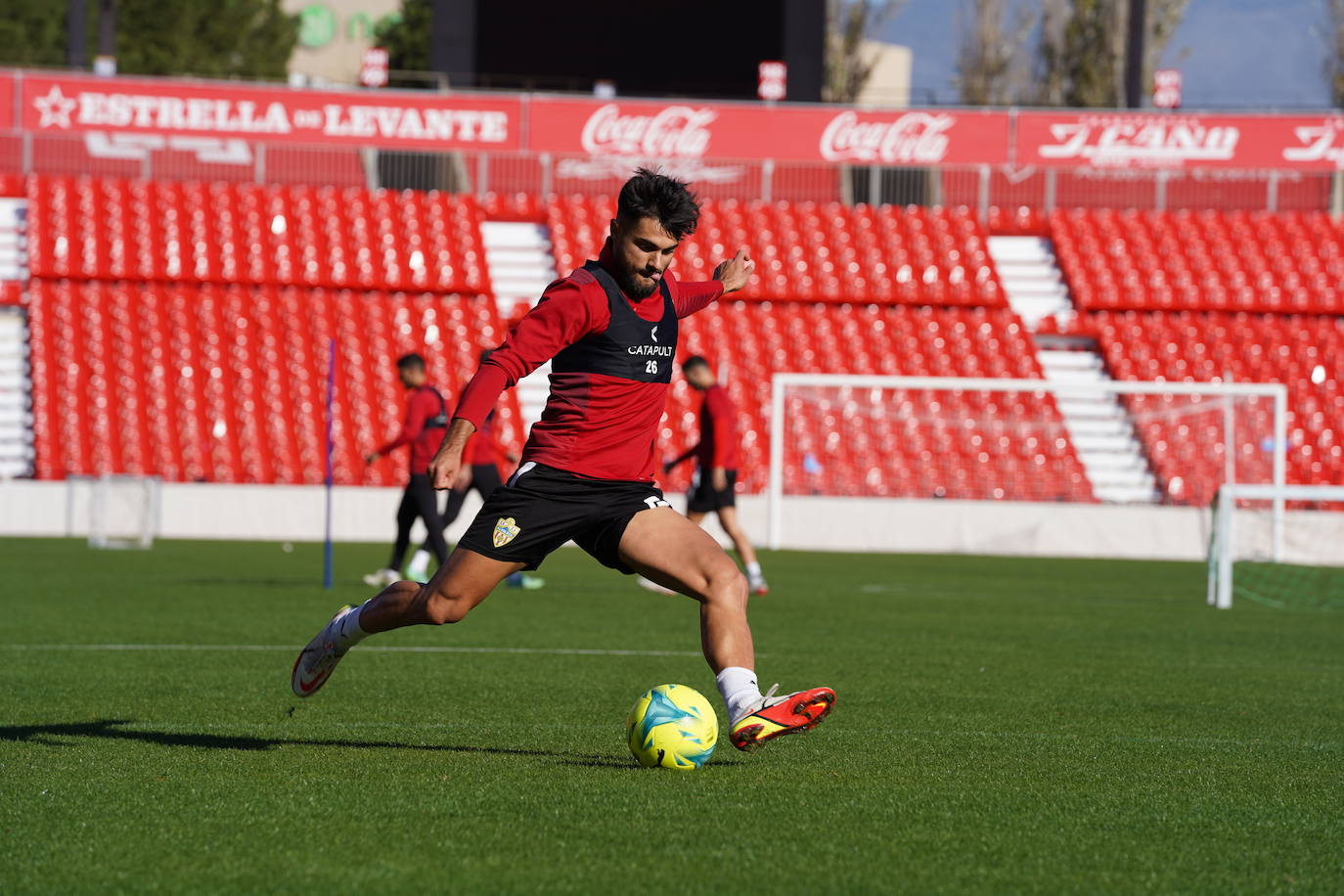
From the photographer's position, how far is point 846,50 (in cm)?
5388

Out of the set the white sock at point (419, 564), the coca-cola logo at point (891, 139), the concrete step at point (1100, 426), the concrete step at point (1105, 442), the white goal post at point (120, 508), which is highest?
the coca-cola logo at point (891, 139)

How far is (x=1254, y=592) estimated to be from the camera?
19.9m

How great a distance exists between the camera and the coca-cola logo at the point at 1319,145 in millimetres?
31578

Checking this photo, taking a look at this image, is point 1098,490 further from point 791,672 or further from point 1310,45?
point 1310,45

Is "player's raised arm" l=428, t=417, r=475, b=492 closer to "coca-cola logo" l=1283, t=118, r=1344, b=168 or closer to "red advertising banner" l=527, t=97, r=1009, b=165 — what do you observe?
"red advertising banner" l=527, t=97, r=1009, b=165

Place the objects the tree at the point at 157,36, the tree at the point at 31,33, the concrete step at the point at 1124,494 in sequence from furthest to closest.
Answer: the tree at the point at 157,36 < the tree at the point at 31,33 < the concrete step at the point at 1124,494

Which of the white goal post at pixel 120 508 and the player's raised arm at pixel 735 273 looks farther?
the white goal post at pixel 120 508

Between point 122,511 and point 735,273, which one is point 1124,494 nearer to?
point 122,511

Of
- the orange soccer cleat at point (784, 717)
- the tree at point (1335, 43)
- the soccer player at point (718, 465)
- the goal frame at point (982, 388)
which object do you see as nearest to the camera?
the orange soccer cleat at point (784, 717)

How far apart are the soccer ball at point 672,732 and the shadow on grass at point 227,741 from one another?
0.18 m

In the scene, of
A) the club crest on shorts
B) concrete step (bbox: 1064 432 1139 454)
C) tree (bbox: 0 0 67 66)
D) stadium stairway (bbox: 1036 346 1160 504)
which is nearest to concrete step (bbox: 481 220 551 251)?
stadium stairway (bbox: 1036 346 1160 504)

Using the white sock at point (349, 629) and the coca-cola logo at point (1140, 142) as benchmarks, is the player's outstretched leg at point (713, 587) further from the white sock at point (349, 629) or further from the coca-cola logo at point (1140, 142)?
the coca-cola logo at point (1140, 142)

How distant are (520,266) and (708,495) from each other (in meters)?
16.7

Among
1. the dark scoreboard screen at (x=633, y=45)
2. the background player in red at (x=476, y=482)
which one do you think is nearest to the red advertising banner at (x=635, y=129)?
the dark scoreboard screen at (x=633, y=45)
